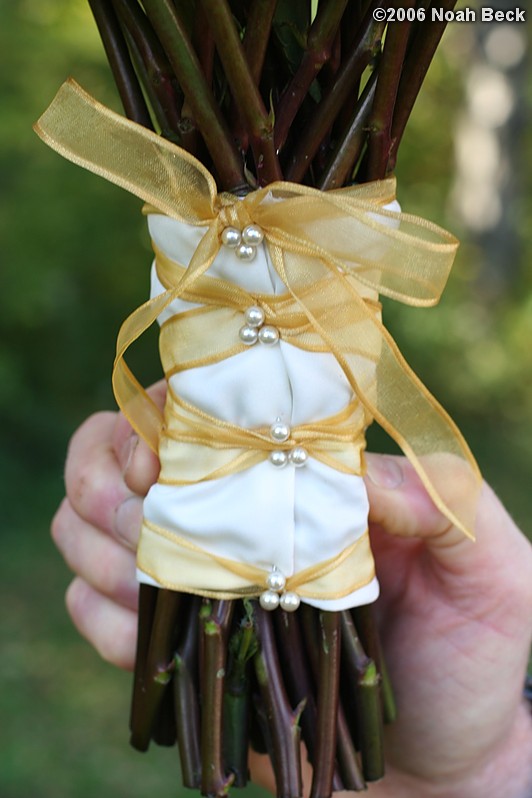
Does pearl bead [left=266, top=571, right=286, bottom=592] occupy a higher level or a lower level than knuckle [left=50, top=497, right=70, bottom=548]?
higher

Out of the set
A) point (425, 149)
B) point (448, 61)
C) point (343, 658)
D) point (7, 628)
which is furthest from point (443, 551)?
point (448, 61)

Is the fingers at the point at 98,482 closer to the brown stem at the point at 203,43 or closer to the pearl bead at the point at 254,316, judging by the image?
the pearl bead at the point at 254,316

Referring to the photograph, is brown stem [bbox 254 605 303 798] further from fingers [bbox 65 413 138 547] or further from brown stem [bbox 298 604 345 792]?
fingers [bbox 65 413 138 547]

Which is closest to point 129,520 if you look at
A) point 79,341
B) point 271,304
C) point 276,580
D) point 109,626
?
point 109,626

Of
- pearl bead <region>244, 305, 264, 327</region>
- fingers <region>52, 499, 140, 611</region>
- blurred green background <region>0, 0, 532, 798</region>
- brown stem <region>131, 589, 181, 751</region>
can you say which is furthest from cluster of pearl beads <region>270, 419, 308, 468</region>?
blurred green background <region>0, 0, 532, 798</region>

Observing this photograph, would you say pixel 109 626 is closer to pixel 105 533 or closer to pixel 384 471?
pixel 105 533

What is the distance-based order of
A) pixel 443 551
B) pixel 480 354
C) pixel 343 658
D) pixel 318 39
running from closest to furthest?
pixel 318 39, pixel 343 658, pixel 443 551, pixel 480 354

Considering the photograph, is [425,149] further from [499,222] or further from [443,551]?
[443,551]
